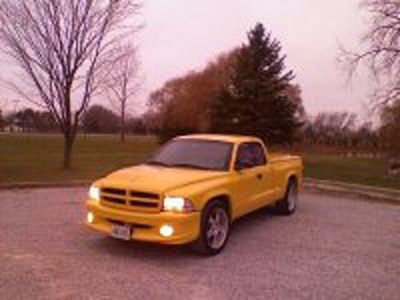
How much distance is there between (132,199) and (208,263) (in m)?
1.31

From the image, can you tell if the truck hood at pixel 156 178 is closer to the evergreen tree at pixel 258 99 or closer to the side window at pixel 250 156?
the side window at pixel 250 156

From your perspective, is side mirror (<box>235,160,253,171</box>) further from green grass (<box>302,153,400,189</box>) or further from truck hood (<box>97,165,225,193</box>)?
green grass (<box>302,153,400,189</box>)

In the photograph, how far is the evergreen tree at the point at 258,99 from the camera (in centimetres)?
2881

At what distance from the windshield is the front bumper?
1.26 m

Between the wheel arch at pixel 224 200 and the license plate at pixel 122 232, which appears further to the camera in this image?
the wheel arch at pixel 224 200

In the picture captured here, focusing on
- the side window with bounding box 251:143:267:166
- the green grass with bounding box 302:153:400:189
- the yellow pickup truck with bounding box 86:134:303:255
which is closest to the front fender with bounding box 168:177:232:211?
the yellow pickup truck with bounding box 86:134:303:255

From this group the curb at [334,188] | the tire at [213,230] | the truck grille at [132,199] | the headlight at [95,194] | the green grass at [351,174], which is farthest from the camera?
the green grass at [351,174]

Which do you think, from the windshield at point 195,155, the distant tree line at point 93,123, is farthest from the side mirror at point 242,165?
the distant tree line at point 93,123

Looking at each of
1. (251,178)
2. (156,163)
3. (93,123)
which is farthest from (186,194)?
(93,123)

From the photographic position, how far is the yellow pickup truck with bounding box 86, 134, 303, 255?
210 inches

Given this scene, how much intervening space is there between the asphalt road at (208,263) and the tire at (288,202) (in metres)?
0.43

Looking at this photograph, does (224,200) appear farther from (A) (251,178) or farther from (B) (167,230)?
(B) (167,230)

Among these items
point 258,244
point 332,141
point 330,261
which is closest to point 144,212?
point 258,244

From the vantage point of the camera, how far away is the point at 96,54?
16.1 meters
